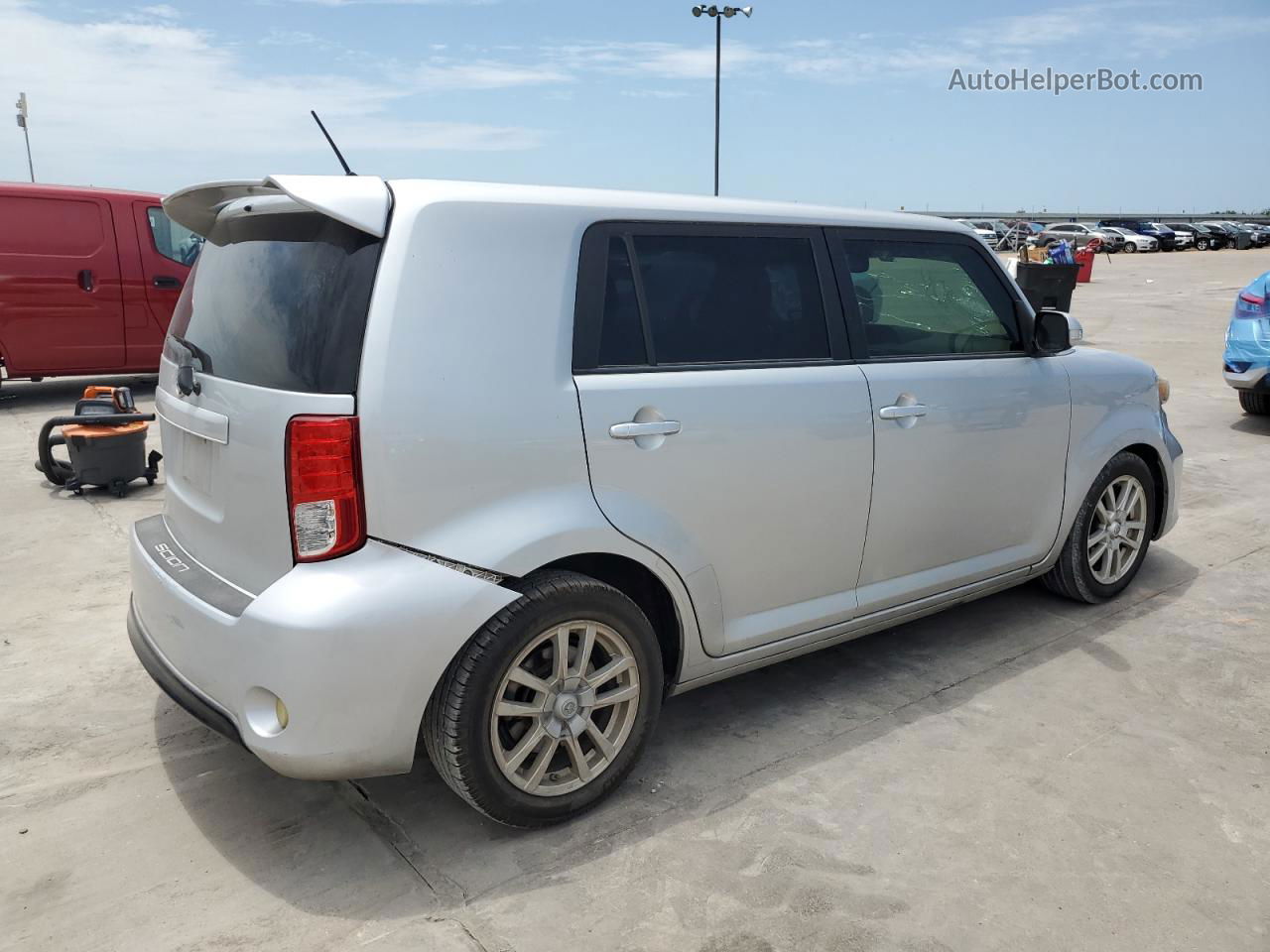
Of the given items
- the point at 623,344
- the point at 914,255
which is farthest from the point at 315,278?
the point at 914,255

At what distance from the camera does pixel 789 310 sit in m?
3.39

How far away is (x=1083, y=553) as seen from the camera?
4578 millimetres

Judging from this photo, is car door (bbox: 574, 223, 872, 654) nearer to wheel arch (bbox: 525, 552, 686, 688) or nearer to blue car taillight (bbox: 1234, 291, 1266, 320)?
wheel arch (bbox: 525, 552, 686, 688)

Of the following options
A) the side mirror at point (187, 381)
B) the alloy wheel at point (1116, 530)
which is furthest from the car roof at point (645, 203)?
the alloy wheel at point (1116, 530)

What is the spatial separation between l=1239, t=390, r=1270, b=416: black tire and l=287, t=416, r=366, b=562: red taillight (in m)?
9.31

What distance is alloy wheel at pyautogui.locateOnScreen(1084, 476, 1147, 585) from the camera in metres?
4.64

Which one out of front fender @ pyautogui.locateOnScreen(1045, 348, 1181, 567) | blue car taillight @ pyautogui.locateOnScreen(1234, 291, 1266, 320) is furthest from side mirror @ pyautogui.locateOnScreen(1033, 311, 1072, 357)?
blue car taillight @ pyautogui.locateOnScreen(1234, 291, 1266, 320)

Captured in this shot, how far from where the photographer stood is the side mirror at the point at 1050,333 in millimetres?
4113

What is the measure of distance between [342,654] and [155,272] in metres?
9.15

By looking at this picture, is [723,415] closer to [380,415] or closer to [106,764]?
[380,415]

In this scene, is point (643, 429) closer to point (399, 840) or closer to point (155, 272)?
point (399, 840)

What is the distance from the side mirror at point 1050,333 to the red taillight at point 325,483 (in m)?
2.83

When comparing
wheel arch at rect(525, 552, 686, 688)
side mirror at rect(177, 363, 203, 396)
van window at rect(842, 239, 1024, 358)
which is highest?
van window at rect(842, 239, 1024, 358)

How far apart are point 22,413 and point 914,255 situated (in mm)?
9045
